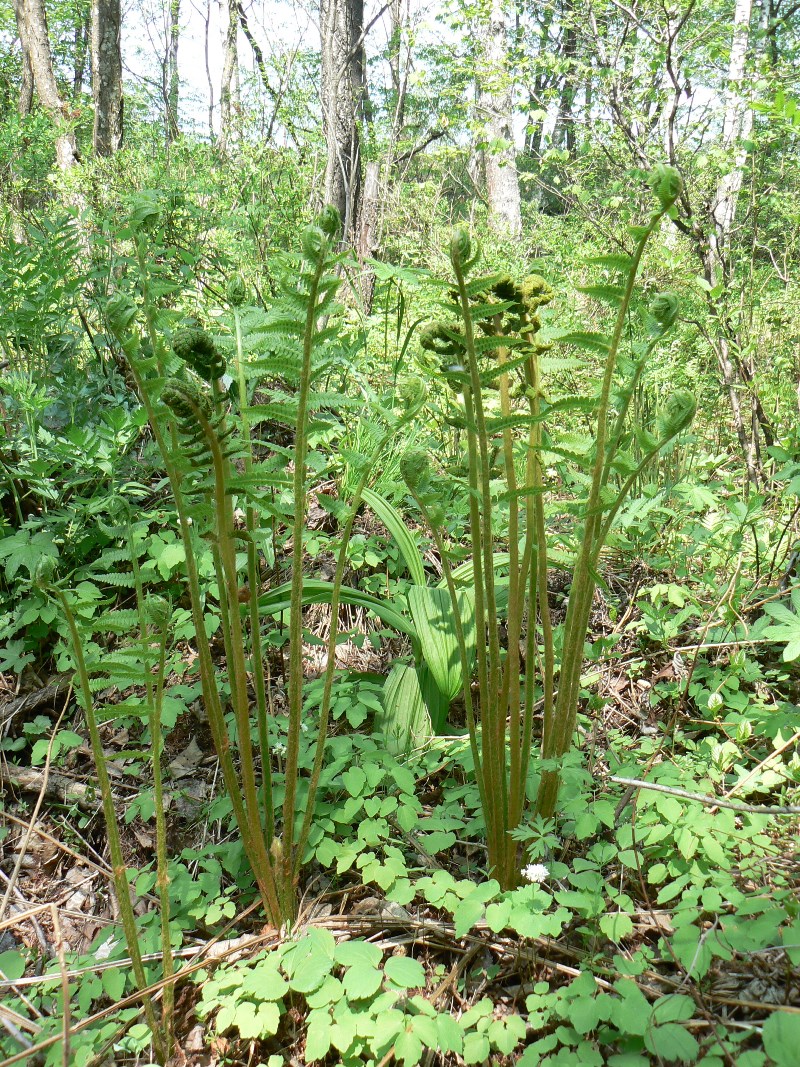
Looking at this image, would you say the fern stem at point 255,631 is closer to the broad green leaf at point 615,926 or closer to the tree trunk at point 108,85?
the broad green leaf at point 615,926

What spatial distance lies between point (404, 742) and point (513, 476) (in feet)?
2.81

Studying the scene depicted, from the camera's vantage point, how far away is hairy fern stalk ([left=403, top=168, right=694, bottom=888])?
121 centimetres

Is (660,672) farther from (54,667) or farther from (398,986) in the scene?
(54,667)

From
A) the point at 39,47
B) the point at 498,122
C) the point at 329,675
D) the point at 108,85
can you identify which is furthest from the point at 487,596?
the point at 39,47

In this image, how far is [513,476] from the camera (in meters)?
1.41

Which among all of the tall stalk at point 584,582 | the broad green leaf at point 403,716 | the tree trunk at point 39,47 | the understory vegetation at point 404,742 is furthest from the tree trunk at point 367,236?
the tree trunk at point 39,47

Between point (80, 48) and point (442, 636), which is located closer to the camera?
point (442, 636)

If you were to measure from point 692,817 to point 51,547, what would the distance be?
77.1 inches

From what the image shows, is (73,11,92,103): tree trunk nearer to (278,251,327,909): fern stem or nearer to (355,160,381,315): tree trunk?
(355,160,381,315): tree trunk

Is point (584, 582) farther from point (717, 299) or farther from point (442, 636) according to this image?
point (717, 299)

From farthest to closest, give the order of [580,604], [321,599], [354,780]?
[321,599] < [354,780] < [580,604]

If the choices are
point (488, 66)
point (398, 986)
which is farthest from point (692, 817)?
point (488, 66)

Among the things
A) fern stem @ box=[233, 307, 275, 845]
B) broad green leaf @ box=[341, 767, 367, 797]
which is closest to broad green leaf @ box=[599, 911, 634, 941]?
broad green leaf @ box=[341, 767, 367, 797]

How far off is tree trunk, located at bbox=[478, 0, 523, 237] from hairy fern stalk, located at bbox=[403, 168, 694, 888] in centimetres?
384
